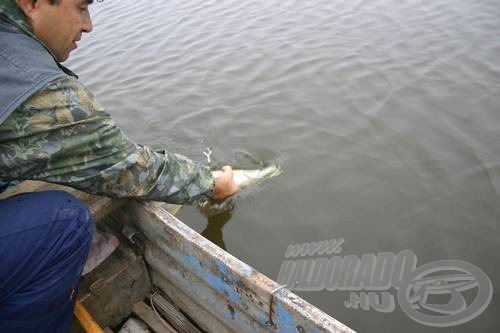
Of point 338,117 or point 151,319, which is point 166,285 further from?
point 338,117

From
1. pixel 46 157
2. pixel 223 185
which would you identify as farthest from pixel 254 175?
pixel 46 157

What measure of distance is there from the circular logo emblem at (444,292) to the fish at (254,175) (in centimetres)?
174

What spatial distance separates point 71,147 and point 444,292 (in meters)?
2.73

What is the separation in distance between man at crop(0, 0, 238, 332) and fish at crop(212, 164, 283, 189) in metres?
2.06

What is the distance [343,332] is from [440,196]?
2.62 m

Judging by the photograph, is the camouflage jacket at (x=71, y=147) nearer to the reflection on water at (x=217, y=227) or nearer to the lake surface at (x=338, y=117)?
the reflection on water at (x=217, y=227)

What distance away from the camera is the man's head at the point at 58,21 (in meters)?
2.03

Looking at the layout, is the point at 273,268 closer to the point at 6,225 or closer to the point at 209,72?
the point at 6,225

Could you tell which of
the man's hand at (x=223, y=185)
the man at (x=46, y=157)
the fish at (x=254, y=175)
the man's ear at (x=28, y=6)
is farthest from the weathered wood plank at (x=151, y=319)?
the man's ear at (x=28, y=6)

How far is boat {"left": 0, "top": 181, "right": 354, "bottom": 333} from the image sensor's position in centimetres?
225

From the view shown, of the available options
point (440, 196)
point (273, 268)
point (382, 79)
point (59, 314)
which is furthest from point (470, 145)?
point (59, 314)

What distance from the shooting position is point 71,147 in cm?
211

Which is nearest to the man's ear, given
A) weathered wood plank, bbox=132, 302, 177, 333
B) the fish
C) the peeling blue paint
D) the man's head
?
the man's head

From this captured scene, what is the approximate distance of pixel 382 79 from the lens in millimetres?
6062
